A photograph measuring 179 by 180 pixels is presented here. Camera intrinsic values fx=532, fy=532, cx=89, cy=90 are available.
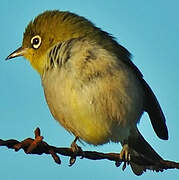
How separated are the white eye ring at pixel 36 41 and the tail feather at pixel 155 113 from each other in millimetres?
1400

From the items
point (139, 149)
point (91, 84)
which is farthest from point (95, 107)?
point (139, 149)

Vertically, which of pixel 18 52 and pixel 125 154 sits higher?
pixel 18 52

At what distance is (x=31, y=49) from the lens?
679 cm

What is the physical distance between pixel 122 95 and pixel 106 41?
0.88 m

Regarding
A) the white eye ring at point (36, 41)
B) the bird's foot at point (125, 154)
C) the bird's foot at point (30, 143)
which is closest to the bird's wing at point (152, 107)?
the bird's foot at point (125, 154)

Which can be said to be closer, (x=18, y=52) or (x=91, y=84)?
(x=91, y=84)

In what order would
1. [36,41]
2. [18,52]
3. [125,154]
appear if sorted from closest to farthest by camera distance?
[125,154], [36,41], [18,52]

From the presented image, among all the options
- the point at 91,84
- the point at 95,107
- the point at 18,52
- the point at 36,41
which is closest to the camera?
the point at 91,84

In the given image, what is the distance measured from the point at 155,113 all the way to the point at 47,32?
5.55 ft

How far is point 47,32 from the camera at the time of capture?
6680 mm

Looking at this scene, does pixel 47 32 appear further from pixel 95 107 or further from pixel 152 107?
pixel 152 107

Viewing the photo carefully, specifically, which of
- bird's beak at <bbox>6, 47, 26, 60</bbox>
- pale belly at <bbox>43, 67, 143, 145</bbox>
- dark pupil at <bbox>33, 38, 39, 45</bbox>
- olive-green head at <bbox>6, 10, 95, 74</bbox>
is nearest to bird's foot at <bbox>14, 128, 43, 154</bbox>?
pale belly at <bbox>43, 67, 143, 145</bbox>

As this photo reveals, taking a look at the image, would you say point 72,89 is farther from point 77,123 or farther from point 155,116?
point 155,116

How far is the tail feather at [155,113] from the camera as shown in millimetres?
6551
